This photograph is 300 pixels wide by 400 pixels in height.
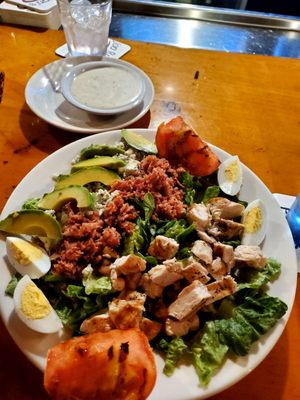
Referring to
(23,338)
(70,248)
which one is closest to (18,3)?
(70,248)

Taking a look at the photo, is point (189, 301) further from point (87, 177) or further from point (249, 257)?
point (87, 177)

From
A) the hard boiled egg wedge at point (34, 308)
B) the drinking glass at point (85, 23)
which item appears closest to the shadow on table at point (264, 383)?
the hard boiled egg wedge at point (34, 308)

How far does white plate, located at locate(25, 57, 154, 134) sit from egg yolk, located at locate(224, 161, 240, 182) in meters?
0.63

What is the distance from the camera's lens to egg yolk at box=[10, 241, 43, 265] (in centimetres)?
→ 127

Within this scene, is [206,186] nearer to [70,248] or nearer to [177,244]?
[177,244]

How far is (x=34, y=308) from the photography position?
1165 mm

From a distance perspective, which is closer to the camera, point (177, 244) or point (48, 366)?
point (48, 366)

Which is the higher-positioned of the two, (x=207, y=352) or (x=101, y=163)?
(x=101, y=163)

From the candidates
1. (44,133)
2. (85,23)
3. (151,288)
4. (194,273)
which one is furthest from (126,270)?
(85,23)

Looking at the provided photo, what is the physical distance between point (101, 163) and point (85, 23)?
1.28 m

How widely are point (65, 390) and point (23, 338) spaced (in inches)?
9.4

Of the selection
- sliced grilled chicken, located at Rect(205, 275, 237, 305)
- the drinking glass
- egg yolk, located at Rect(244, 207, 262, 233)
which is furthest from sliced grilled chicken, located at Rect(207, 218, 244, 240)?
the drinking glass

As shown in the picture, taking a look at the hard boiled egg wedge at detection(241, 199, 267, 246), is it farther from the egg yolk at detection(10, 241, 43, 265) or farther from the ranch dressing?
the ranch dressing

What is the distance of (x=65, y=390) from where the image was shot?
3.20 ft
